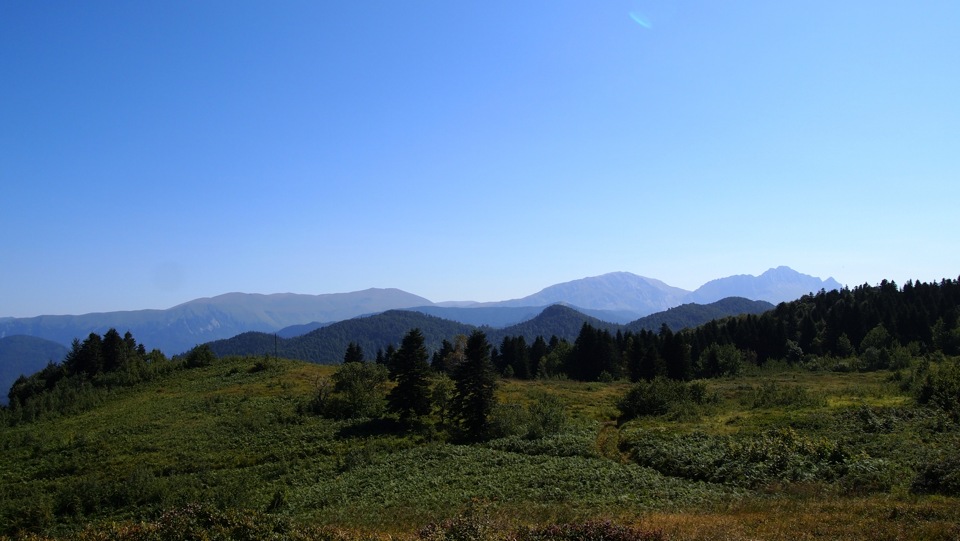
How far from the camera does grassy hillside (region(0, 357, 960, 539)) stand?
53.4 feet

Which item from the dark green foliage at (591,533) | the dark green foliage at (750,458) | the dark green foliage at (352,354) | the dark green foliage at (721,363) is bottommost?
the dark green foliage at (721,363)

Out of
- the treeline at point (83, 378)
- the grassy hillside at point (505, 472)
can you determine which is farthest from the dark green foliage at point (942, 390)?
the treeline at point (83, 378)

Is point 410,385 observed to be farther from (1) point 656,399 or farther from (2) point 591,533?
(2) point 591,533

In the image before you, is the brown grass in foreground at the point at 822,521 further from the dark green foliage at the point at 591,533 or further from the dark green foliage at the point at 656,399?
the dark green foliage at the point at 656,399

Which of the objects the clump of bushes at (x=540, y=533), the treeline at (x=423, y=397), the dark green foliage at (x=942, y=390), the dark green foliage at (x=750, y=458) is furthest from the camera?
the treeline at (x=423, y=397)

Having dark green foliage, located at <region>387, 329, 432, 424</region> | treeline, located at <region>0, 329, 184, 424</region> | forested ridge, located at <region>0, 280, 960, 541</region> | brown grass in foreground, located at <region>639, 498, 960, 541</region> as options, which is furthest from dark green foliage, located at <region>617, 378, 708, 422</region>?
treeline, located at <region>0, 329, 184, 424</region>

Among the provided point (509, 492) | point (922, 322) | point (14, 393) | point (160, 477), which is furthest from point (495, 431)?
point (922, 322)

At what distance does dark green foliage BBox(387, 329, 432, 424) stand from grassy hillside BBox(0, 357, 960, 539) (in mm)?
1640

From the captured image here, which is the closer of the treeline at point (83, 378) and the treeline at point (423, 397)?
the treeline at point (423, 397)

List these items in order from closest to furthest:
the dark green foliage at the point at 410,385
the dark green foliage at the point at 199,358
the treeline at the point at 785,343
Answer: the dark green foliage at the point at 410,385 < the dark green foliage at the point at 199,358 < the treeline at the point at 785,343

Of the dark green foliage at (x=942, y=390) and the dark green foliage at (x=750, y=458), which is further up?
the dark green foliage at (x=942, y=390)

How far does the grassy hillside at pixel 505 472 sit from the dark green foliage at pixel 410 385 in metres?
1.64

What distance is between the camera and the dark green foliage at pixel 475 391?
43.4 metres

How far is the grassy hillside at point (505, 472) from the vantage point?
16.3 meters
